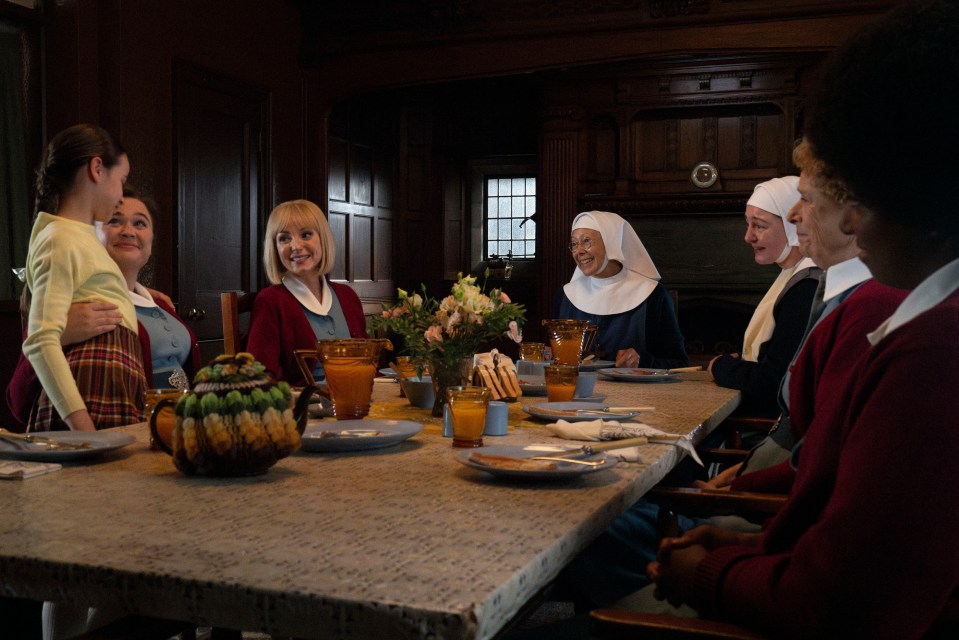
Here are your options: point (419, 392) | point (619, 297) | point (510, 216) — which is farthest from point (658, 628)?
point (510, 216)

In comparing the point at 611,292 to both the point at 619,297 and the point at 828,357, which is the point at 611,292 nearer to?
A: the point at 619,297

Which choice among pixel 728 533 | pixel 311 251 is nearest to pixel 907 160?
pixel 728 533

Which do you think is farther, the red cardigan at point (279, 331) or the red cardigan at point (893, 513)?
the red cardigan at point (279, 331)

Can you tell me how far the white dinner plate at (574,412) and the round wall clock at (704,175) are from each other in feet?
17.1

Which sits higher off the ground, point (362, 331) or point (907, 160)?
point (907, 160)

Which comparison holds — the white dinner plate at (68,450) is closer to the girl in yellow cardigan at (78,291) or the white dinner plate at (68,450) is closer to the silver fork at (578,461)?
the girl in yellow cardigan at (78,291)

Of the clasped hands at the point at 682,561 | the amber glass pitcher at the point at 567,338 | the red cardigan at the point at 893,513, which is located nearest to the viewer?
the red cardigan at the point at 893,513

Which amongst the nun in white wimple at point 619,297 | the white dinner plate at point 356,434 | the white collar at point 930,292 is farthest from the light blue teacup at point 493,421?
the nun in white wimple at point 619,297

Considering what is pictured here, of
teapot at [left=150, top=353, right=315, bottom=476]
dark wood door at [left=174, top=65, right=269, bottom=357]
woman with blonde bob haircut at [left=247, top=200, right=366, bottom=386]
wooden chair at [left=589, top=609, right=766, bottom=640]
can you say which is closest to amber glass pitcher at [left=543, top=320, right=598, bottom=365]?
woman with blonde bob haircut at [left=247, top=200, right=366, bottom=386]

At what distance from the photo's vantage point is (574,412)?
1.95 meters

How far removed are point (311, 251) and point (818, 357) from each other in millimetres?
2124

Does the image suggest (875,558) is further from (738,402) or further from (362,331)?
(362,331)

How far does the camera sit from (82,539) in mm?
1016

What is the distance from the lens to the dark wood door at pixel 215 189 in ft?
15.3
